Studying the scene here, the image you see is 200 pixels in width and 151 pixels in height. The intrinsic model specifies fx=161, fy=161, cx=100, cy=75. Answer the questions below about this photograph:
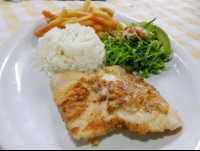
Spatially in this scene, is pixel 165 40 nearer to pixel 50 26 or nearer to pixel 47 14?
pixel 50 26

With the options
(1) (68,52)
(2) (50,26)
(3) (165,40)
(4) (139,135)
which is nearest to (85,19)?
(2) (50,26)

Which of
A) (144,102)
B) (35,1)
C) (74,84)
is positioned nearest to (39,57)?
(74,84)

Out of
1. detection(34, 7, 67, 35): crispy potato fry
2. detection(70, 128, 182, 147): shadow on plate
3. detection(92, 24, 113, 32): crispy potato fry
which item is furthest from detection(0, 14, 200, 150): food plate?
detection(92, 24, 113, 32): crispy potato fry

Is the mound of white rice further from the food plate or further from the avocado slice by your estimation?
the avocado slice

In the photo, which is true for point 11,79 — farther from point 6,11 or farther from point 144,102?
point 6,11

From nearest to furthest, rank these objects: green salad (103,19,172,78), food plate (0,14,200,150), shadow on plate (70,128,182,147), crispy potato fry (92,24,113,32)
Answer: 1. food plate (0,14,200,150)
2. shadow on plate (70,128,182,147)
3. green salad (103,19,172,78)
4. crispy potato fry (92,24,113,32)
